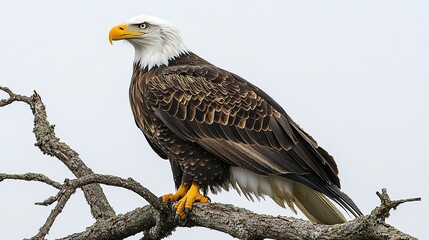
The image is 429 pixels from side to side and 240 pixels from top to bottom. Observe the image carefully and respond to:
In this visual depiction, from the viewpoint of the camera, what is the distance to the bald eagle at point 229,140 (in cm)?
704

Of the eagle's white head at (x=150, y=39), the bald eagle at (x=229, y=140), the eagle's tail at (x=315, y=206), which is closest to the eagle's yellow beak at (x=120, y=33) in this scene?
the eagle's white head at (x=150, y=39)

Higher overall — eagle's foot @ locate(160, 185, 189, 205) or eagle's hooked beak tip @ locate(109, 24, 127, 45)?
eagle's hooked beak tip @ locate(109, 24, 127, 45)

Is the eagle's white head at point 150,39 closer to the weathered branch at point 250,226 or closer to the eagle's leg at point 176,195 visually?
the eagle's leg at point 176,195

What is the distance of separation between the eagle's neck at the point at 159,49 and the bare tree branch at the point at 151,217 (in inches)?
43.6

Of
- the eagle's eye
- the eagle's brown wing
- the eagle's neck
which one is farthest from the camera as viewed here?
the eagle's eye

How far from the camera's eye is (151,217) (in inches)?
248

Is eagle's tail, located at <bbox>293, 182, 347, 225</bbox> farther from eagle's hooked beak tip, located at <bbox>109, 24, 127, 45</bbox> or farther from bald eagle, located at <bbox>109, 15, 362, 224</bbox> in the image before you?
eagle's hooked beak tip, located at <bbox>109, 24, 127, 45</bbox>

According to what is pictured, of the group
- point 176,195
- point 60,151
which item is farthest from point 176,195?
point 60,151

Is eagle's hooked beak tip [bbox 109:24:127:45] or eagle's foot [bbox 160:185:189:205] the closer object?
eagle's foot [bbox 160:185:189:205]

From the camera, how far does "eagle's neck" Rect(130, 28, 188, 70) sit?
25.2ft

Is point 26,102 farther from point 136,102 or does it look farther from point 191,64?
point 191,64

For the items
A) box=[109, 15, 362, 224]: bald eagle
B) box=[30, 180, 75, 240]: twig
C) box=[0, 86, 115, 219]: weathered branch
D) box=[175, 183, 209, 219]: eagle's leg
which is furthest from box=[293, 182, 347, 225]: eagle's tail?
box=[30, 180, 75, 240]: twig

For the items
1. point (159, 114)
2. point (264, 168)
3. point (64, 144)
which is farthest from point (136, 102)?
point (264, 168)

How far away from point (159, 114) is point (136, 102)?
1.07ft
